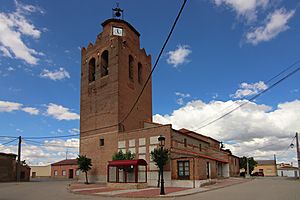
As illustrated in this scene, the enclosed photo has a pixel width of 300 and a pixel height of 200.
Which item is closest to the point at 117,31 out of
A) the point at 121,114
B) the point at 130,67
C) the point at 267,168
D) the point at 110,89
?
the point at 130,67

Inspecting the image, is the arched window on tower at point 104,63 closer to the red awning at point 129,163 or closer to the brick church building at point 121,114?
the brick church building at point 121,114

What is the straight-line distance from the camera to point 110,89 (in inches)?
1538

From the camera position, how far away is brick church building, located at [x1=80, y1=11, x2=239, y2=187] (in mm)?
32344

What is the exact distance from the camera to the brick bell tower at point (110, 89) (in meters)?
37.9

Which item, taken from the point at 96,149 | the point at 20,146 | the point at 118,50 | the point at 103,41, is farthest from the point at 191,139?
the point at 20,146

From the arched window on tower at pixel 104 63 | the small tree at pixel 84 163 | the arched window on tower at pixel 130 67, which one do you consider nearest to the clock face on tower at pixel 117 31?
the arched window on tower at pixel 104 63

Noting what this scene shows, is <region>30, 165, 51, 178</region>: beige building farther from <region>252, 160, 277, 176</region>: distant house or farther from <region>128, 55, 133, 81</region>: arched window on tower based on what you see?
<region>252, 160, 277, 176</region>: distant house

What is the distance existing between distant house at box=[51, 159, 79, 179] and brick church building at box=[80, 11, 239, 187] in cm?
3267

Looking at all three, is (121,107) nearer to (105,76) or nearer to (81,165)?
(105,76)

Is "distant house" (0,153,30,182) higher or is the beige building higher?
"distant house" (0,153,30,182)

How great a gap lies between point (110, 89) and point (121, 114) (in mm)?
3760

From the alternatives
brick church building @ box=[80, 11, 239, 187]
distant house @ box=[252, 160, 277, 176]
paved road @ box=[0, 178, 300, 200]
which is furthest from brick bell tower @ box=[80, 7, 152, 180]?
distant house @ box=[252, 160, 277, 176]

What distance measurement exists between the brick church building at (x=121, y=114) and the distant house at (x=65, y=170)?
3267 centimetres

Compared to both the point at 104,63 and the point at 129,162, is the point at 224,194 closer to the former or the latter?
the point at 129,162
